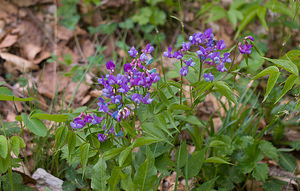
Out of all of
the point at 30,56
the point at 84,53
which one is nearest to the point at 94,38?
the point at 84,53

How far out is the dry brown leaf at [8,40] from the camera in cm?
298

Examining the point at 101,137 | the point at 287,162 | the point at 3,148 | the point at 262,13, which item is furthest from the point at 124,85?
the point at 262,13

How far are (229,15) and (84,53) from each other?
1.59 metres

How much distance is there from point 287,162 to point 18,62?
253cm

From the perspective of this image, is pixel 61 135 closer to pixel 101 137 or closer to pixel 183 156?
pixel 101 137

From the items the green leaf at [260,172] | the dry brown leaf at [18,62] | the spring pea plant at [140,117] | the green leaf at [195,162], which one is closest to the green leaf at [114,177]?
the spring pea plant at [140,117]

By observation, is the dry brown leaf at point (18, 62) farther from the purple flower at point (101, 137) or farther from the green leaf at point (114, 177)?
the green leaf at point (114, 177)

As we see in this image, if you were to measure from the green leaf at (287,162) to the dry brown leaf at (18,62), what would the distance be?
2.39m

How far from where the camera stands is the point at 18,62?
2.90 metres

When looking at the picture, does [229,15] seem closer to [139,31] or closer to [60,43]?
[139,31]

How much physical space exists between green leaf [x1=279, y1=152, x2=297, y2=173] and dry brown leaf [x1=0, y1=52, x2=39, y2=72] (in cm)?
239

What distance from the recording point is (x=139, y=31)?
3385 millimetres

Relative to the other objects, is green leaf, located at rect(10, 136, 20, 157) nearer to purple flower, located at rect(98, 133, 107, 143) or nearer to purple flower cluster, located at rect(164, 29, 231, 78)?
purple flower, located at rect(98, 133, 107, 143)

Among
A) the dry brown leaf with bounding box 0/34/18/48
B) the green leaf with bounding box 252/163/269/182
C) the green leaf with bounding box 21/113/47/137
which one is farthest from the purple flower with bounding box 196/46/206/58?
the dry brown leaf with bounding box 0/34/18/48
